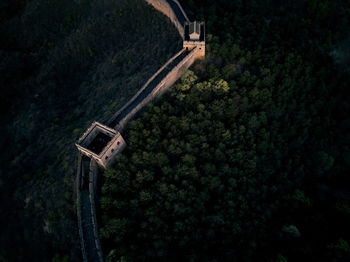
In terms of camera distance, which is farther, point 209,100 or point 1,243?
point 1,243

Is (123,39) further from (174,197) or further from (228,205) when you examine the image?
(228,205)

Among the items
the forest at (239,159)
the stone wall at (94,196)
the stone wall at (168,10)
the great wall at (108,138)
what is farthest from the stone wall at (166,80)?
the stone wall at (94,196)

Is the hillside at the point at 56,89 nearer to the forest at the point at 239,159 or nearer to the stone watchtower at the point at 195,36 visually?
the stone watchtower at the point at 195,36

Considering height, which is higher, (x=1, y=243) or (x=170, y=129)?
(x=170, y=129)

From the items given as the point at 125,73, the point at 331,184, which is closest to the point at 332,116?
the point at 331,184

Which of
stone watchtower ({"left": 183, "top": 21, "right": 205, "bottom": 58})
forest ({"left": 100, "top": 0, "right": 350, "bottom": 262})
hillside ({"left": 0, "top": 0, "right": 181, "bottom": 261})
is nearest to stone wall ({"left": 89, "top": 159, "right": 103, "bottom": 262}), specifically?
forest ({"left": 100, "top": 0, "right": 350, "bottom": 262})

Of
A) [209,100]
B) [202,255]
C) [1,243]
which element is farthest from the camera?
[1,243]

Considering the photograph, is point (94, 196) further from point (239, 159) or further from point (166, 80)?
point (239, 159)
